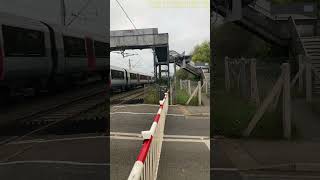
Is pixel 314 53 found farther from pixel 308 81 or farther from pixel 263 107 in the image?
pixel 263 107

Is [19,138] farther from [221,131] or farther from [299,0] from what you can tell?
[221,131]

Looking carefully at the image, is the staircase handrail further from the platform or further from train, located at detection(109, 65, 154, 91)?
train, located at detection(109, 65, 154, 91)

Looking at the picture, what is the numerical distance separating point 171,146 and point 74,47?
4056 millimetres

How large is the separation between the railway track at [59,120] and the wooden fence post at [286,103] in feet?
14.4

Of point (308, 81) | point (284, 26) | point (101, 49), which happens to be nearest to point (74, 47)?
point (101, 49)

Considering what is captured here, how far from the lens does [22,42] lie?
5.52 meters

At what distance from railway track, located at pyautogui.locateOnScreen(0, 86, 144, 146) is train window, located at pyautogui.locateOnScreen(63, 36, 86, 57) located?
65 cm

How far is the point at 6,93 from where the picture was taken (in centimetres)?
516

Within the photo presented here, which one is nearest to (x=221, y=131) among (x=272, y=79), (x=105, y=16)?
(x=272, y=79)

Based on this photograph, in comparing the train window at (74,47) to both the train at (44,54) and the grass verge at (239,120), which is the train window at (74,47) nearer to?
the train at (44,54)

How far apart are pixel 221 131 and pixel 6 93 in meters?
6.39

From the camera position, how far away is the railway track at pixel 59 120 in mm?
5747

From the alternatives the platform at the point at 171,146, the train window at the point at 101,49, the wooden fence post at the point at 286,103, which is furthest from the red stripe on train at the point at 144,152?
the wooden fence post at the point at 286,103

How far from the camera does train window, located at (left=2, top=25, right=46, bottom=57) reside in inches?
211
